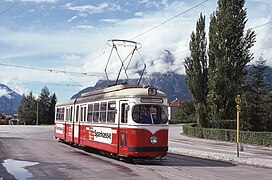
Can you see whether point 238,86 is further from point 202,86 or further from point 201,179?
point 201,179

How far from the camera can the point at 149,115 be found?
60.4 ft

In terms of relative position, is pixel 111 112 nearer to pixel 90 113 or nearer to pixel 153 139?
pixel 153 139

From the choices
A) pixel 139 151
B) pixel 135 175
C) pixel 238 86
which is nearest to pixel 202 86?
pixel 238 86

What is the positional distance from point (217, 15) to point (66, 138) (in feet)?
87.4

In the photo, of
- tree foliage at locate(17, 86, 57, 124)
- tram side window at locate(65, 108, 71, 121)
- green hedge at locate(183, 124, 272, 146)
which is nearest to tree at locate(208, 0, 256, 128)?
green hedge at locate(183, 124, 272, 146)

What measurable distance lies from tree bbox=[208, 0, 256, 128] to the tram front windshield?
1177 inches

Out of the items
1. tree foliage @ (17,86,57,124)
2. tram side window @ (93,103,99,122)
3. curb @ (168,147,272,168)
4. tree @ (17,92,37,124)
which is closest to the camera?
curb @ (168,147,272,168)

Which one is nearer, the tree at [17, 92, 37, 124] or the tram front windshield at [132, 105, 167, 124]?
the tram front windshield at [132, 105, 167, 124]

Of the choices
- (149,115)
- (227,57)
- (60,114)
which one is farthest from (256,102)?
(149,115)

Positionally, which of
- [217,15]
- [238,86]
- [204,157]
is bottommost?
[204,157]

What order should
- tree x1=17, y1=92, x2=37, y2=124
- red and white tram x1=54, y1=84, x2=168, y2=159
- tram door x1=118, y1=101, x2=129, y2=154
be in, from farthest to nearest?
tree x1=17, y1=92, x2=37, y2=124 < tram door x1=118, y1=101, x2=129, y2=154 < red and white tram x1=54, y1=84, x2=168, y2=159

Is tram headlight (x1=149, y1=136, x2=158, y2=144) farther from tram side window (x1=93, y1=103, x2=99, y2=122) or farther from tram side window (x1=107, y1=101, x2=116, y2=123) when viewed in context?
tram side window (x1=93, y1=103, x2=99, y2=122)

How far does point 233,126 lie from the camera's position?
4684 centimetres

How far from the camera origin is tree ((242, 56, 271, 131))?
54.4m
